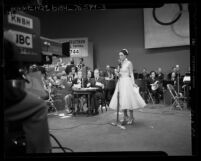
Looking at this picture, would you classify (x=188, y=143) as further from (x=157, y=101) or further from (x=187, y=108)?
(x=157, y=101)

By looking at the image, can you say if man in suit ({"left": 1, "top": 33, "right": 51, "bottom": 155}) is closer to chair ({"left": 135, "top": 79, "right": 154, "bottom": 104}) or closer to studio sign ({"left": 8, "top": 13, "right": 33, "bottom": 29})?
studio sign ({"left": 8, "top": 13, "right": 33, "bottom": 29})

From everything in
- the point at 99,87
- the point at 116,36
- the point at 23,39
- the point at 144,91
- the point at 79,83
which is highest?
the point at 116,36

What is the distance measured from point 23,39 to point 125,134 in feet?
8.42

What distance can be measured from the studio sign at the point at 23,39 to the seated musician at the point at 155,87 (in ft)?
19.8

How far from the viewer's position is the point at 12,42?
59.7 inches

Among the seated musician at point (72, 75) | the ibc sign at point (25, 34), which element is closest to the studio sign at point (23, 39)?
the ibc sign at point (25, 34)

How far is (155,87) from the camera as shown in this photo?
718 cm

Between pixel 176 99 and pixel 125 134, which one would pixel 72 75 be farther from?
pixel 176 99

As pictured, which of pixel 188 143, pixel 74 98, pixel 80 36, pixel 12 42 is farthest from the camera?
pixel 80 36

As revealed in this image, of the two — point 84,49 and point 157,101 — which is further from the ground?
point 84,49

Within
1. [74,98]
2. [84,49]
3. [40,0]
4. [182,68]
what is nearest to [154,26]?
[182,68]

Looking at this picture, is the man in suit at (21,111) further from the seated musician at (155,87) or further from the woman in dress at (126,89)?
the seated musician at (155,87)

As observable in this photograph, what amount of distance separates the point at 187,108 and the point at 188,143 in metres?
3.40

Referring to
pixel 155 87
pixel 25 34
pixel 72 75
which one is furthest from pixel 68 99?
pixel 25 34
